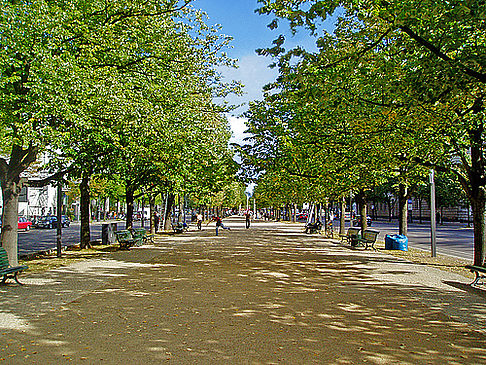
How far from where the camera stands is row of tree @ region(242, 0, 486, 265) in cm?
763

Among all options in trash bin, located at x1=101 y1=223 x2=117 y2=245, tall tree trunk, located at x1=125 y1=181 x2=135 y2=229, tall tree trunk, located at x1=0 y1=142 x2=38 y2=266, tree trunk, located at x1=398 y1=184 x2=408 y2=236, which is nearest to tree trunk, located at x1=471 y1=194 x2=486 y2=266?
tree trunk, located at x1=398 y1=184 x2=408 y2=236

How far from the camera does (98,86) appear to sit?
1140 cm

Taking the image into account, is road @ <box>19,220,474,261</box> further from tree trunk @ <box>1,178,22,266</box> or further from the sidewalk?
the sidewalk

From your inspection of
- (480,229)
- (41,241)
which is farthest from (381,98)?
(41,241)

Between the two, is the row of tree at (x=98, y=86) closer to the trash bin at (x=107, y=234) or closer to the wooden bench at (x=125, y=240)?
the wooden bench at (x=125, y=240)

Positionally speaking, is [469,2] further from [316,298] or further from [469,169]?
[469,169]

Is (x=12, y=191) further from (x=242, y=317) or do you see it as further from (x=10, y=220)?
(x=242, y=317)

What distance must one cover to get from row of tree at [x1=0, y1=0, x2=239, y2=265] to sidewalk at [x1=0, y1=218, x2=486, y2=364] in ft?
12.0

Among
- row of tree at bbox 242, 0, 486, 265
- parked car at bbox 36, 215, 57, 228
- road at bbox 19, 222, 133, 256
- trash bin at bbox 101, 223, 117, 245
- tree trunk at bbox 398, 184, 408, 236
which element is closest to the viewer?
row of tree at bbox 242, 0, 486, 265

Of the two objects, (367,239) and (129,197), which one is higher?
(129,197)

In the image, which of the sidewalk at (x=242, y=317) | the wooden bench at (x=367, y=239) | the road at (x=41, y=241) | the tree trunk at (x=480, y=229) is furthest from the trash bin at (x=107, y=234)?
the tree trunk at (x=480, y=229)

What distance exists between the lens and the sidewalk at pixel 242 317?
5660mm

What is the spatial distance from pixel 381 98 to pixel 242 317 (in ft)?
23.2

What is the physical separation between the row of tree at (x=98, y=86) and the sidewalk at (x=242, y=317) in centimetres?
365
